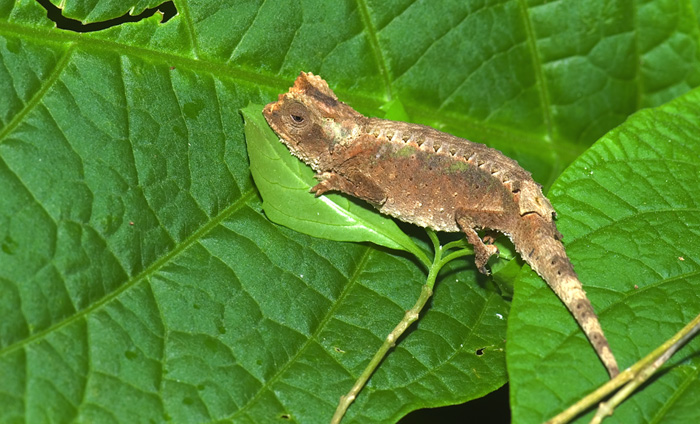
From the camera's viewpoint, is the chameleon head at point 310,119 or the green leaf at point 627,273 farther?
the chameleon head at point 310,119

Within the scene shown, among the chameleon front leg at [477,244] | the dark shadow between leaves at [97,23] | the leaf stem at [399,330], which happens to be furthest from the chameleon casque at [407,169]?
the dark shadow between leaves at [97,23]

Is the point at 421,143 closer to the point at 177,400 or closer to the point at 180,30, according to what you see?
the point at 180,30

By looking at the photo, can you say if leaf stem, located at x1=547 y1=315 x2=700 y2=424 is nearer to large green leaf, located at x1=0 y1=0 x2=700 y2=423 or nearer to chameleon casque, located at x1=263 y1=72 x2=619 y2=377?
large green leaf, located at x1=0 y1=0 x2=700 y2=423

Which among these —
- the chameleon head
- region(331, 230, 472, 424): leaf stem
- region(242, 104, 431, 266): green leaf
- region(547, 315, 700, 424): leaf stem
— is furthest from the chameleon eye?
region(547, 315, 700, 424): leaf stem

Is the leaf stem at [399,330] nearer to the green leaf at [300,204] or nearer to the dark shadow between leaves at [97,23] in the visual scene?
the green leaf at [300,204]

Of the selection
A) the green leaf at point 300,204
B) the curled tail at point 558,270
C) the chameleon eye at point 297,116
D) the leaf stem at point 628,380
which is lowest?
the leaf stem at point 628,380

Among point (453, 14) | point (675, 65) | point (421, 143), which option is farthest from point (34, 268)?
point (675, 65)

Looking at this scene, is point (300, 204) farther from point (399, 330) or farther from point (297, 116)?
point (399, 330)
